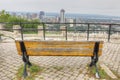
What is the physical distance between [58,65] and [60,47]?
1.00 m

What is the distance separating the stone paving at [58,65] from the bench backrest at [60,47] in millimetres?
558

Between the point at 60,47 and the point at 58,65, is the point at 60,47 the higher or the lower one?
the higher one

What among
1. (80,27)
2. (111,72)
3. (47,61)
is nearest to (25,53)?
(47,61)

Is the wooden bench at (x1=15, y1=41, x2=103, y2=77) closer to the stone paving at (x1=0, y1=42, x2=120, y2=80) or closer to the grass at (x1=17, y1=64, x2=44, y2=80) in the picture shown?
the grass at (x1=17, y1=64, x2=44, y2=80)

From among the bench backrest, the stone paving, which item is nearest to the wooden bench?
the bench backrest

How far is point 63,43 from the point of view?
14.4 feet

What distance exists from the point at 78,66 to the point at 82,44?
1.04 m

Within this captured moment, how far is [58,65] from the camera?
206 inches

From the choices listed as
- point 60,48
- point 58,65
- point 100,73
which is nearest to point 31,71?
point 58,65

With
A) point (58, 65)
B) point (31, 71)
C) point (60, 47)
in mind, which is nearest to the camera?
point (60, 47)

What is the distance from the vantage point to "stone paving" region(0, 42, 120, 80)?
4.42 metres

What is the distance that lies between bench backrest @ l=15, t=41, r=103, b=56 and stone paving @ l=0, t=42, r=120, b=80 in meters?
0.56

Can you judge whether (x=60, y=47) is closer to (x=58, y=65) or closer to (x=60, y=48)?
(x=60, y=48)

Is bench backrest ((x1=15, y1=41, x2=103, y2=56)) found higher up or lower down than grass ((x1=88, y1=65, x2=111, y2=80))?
higher up
